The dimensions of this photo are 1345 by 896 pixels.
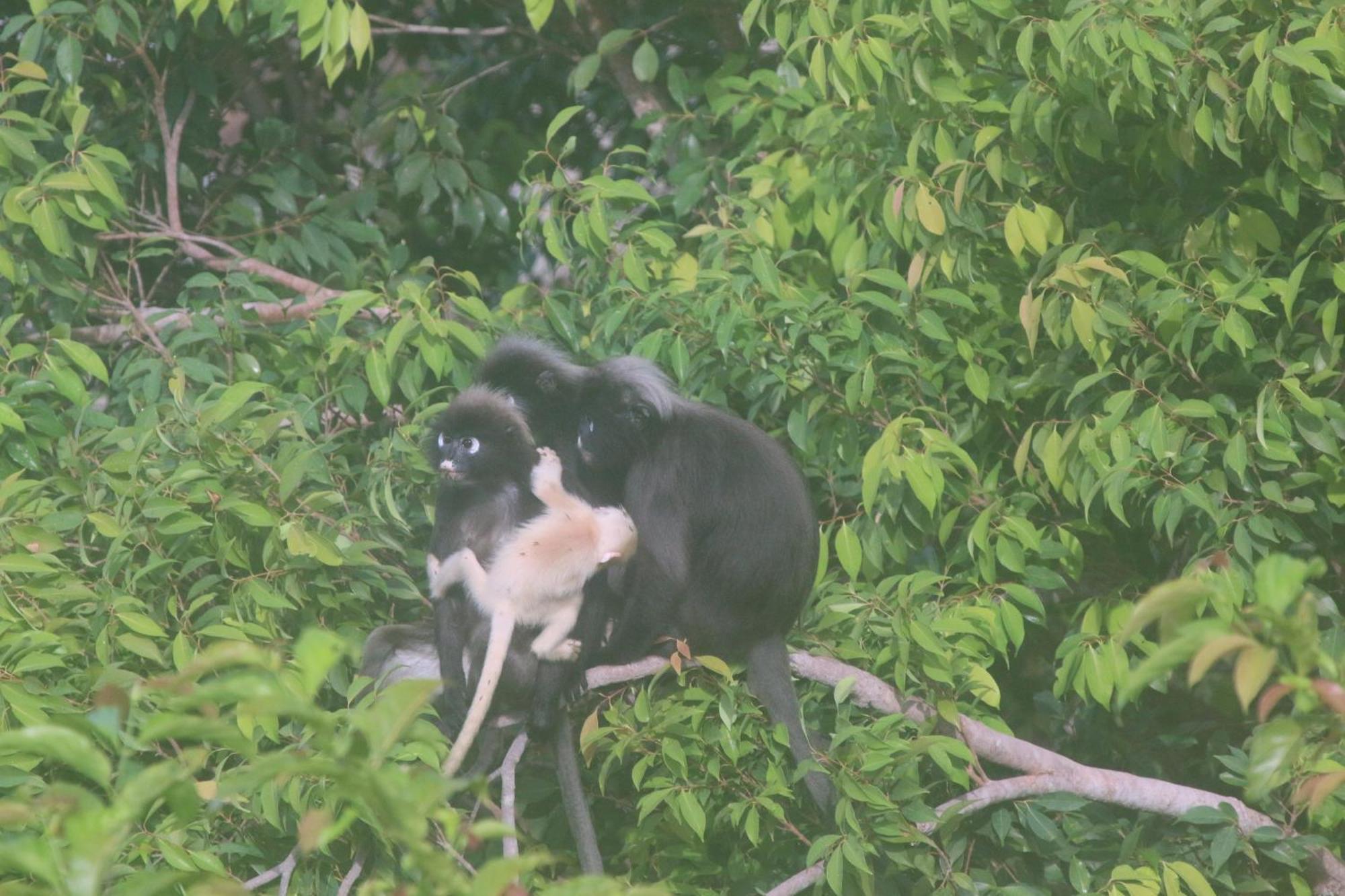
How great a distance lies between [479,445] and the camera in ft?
10.4

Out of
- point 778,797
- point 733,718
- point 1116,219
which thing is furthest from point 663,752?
point 1116,219

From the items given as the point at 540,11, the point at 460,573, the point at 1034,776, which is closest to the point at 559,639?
the point at 460,573

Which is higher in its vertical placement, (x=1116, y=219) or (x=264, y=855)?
(x=1116, y=219)

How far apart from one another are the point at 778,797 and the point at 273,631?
1051mm

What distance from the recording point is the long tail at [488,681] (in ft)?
9.05

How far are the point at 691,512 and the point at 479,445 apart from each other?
0.51 metres

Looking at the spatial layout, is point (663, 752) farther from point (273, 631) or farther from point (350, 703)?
point (273, 631)

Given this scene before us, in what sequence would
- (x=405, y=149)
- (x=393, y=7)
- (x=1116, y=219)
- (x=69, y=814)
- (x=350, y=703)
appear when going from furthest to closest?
(x=393, y=7) < (x=405, y=149) < (x=1116, y=219) < (x=350, y=703) < (x=69, y=814)

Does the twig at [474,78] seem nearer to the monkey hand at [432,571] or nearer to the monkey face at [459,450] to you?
the monkey face at [459,450]

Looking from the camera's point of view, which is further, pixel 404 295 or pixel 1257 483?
pixel 404 295

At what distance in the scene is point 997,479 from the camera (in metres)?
3.45

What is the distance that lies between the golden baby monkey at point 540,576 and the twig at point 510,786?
0.29 ft

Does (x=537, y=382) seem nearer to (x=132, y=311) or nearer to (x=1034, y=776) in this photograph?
(x=132, y=311)

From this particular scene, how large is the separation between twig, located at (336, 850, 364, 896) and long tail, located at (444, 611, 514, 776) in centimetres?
22
